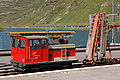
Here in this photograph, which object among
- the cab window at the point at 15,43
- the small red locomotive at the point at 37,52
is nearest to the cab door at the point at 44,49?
the small red locomotive at the point at 37,52

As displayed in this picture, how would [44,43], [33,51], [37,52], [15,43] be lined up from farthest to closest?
[15,43], [44,43], [37,52], [33,51]

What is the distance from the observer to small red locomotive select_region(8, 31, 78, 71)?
1906 cm

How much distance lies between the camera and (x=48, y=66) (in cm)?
2039

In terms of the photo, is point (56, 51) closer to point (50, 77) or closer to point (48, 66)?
point (48, 66)

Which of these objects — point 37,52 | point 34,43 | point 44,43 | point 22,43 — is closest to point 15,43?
point 22,43

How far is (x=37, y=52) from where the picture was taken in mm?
19547

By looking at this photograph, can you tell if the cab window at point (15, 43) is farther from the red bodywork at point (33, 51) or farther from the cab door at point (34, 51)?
the cab door at point (34, 51)

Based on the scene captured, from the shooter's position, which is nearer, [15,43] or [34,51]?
[34,51]

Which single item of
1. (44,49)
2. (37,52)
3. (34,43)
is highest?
(34,43)

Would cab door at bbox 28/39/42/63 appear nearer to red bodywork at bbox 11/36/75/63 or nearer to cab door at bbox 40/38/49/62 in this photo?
red bodywork at bbox 11/36/75/63

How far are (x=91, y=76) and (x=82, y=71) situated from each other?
202cm

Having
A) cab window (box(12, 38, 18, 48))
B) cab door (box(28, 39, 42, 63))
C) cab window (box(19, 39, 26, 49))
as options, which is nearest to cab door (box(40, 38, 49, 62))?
cab door (box(28, 39, 42, 63))

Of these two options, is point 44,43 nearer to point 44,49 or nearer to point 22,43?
point 44,49

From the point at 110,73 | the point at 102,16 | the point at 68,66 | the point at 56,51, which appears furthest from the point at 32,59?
the point at 102,16
